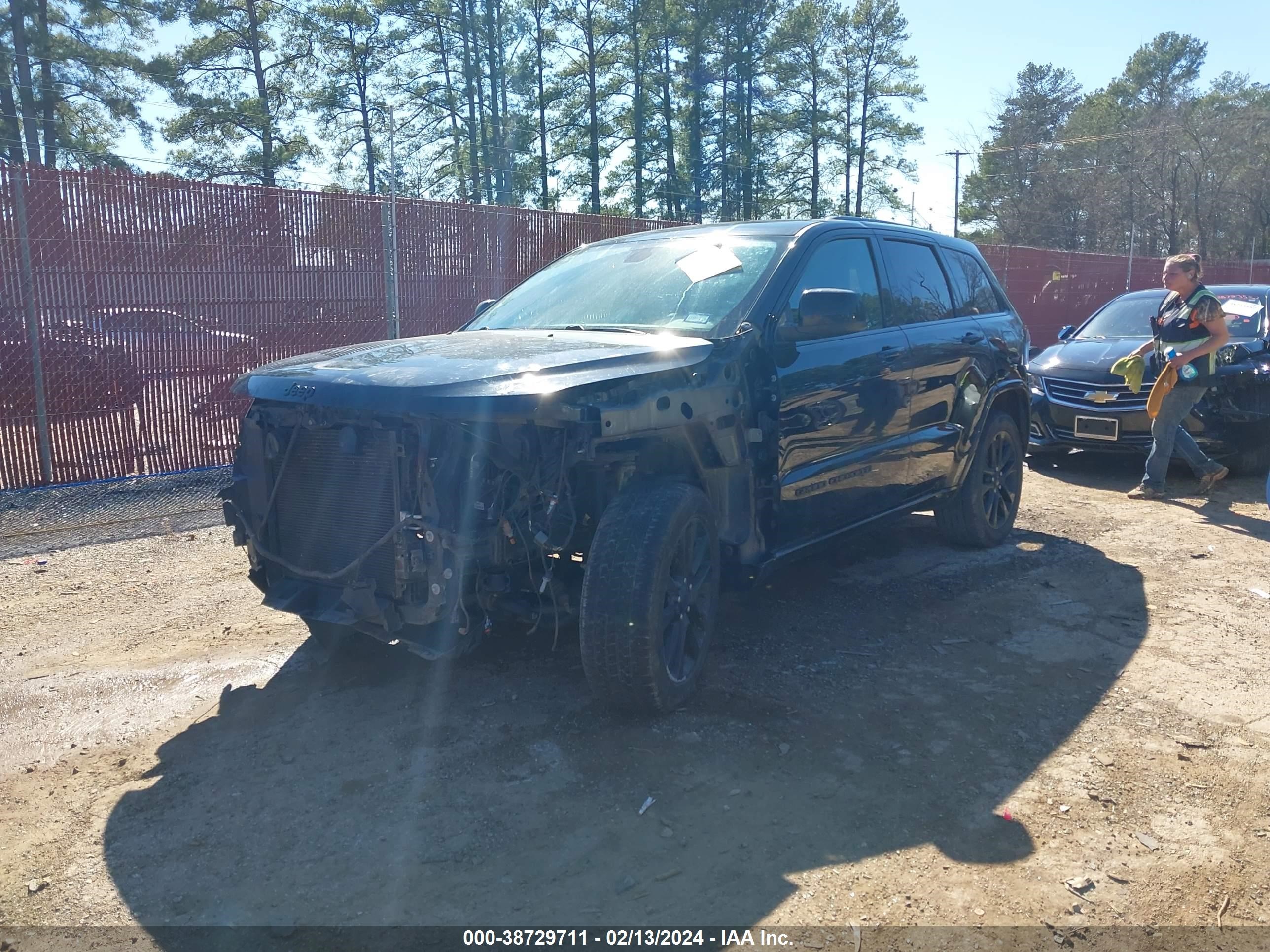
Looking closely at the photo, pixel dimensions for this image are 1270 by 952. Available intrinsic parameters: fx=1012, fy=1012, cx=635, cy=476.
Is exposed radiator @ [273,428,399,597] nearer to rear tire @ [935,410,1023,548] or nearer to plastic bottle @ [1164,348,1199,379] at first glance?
rear tire @ [935,410,1023,548]

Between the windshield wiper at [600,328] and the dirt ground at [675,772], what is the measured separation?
4.65 feet

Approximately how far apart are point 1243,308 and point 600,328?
731cm

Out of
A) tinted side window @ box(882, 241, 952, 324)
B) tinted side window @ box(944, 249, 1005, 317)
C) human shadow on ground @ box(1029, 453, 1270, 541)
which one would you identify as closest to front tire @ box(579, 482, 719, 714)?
tinted side window @ box(882, 241, 952, 324)

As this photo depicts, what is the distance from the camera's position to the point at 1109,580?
5.69 meters

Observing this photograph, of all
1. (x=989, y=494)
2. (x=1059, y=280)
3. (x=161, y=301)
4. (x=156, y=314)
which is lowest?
(x=989, y=494)

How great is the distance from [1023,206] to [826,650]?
50678 mm

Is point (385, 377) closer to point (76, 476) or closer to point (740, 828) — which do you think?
point (740, 828)

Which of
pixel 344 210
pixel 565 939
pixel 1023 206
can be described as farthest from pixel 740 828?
pixel 1023 206

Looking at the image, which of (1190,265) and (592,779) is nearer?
(592,779)

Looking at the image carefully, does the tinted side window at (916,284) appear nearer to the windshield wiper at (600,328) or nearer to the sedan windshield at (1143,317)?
the windshield wiper at (600,328)

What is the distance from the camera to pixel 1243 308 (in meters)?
9.05

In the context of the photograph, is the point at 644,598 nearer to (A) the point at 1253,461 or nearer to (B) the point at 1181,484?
(B) the point at 1181,484

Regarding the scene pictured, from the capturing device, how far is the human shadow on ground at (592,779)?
2791mm

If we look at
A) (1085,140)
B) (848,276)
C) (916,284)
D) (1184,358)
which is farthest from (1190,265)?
(1085,140)
